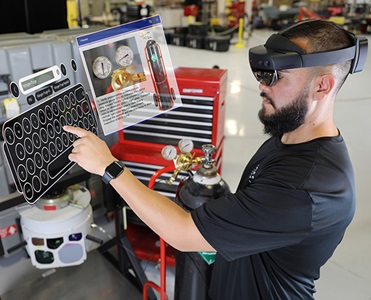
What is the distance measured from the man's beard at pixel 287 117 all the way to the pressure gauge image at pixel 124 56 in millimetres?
396

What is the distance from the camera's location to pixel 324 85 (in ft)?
2.92

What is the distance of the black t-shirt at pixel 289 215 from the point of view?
2.60 ft

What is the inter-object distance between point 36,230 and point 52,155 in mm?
951

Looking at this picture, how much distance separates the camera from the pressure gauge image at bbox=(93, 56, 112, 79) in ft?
2.97

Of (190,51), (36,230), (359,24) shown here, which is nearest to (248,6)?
(190,51)

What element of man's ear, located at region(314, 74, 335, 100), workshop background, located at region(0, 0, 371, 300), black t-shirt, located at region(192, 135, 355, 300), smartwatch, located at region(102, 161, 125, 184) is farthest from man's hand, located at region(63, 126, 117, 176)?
man's ear, located at region(314, 74, 335, 100)

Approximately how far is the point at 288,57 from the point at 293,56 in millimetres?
12

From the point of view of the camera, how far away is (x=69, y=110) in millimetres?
994

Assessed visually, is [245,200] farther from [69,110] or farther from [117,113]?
[69,110]

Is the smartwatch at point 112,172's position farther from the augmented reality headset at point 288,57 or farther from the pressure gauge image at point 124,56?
the augmented reality headset at point 288,57

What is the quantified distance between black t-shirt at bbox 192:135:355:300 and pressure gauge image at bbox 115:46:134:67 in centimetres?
→ 46

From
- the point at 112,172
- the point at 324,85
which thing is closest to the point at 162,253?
the point at 112,172

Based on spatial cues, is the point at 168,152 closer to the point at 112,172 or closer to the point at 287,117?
the point at 112,172

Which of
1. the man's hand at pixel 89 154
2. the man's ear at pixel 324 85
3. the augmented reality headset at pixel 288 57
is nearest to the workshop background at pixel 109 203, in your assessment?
the man's hand at pixel 89 154
